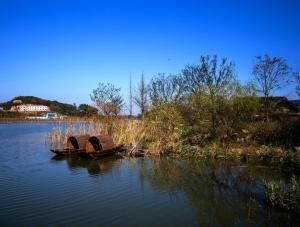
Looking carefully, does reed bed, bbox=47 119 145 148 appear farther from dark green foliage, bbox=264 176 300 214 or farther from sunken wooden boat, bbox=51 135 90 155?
dark green foliage, bbox=264 176 300 214

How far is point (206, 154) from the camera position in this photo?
714 inches

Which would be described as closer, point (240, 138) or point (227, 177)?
point (227, 177)

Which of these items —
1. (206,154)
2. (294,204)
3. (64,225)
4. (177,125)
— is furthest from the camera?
(177,125)

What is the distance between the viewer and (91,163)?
1691 cm

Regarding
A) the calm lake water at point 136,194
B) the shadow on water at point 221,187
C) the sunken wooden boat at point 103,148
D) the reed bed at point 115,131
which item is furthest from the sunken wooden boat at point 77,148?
the shadow on water at point 221,187

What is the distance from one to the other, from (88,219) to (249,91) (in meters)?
14.7

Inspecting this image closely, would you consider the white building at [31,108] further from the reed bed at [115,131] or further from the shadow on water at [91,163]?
the shadow on water at [91,163]

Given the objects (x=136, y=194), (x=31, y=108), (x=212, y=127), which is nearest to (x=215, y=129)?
(x=212, y=127)

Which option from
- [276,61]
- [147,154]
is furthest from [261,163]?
[276,61]

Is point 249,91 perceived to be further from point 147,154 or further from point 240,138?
point 147,154

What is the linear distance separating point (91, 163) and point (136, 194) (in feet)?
22.9

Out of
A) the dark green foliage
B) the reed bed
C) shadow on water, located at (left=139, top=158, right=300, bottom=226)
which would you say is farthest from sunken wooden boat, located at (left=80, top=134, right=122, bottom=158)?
the dark green foliage

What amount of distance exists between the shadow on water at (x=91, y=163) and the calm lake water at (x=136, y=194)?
5 centimetres

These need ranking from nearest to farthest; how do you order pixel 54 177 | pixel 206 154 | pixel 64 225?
pixel 64 225
pixel 54 177
pixel 206 154
